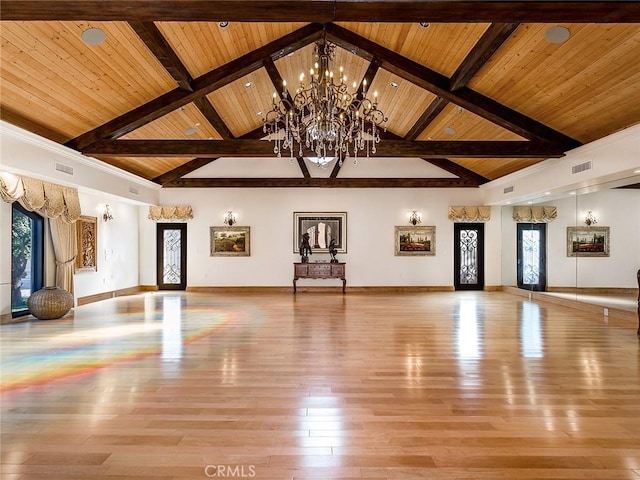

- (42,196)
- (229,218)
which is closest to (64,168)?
(42,196)

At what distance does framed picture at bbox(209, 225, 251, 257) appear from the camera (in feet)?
39.0

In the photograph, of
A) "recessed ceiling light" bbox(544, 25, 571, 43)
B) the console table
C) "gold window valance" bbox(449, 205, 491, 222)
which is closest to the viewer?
"recessed ceiling light" bbox(544, 25, 571, 43)

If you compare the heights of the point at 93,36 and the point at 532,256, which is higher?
the point at 93,36

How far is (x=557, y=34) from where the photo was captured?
16.3 feet

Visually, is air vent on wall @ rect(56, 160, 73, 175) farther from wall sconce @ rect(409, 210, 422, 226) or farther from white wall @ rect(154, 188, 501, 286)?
wall sconce @ rect(409, 210, 422, 226)

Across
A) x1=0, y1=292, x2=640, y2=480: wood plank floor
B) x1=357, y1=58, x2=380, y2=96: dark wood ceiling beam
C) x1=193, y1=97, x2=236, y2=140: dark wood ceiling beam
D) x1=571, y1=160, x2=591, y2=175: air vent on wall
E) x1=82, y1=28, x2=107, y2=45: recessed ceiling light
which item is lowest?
x1=0, y1=292, x2=640, y2=480: wood plank floor

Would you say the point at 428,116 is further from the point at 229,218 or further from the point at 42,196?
the point at 42,196

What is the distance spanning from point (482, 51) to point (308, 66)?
397 cm

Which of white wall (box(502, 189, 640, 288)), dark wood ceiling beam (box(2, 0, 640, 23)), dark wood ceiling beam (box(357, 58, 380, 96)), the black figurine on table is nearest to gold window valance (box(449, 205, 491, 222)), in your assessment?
white wall (box(502, 189, 640, 288))

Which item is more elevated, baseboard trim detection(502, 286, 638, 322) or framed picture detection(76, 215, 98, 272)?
framed picture detection(76, 215, 98, 272)

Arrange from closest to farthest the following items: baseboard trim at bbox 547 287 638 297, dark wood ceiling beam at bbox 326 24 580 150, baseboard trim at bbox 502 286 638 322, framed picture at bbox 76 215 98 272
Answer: dark wood ceiling beam at bbox 326 24 580 150
baseboard trim at bbox 502 286 638 322
baseboard trim at bbox 547 287 638 297
framed picture at bbox 76 215 98 272

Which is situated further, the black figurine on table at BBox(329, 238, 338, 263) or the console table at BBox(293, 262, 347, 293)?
the black figurine on table at BBox(329, 238, 338, 263)

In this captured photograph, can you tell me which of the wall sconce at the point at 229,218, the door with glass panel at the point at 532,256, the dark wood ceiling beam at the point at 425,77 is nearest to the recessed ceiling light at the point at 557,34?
the dark wood ceiling beam at the point at 425,77

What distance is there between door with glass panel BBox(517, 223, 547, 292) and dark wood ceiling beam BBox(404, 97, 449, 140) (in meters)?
4.24
